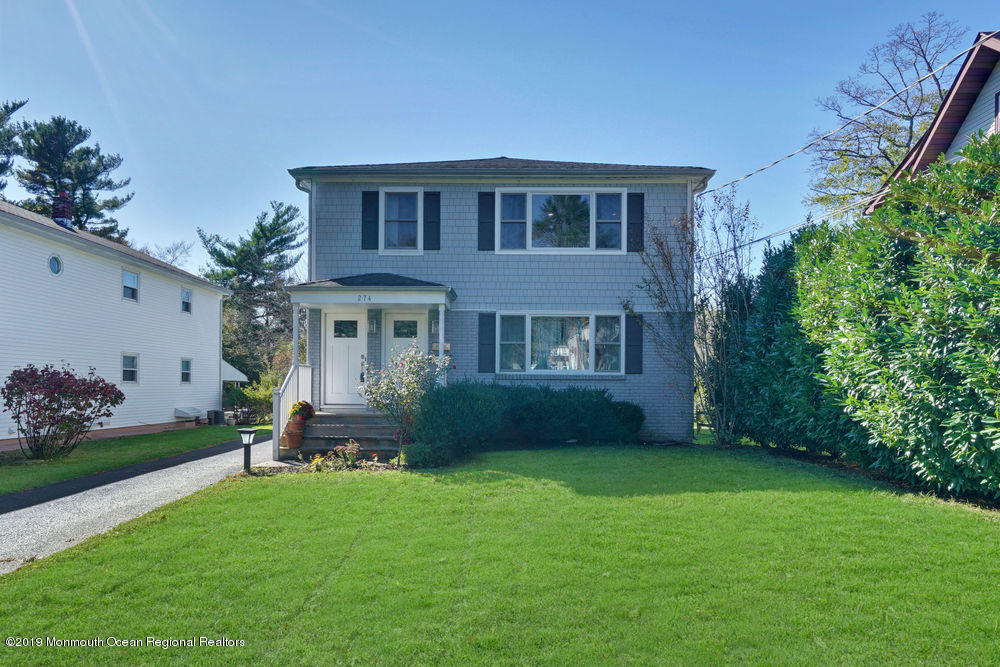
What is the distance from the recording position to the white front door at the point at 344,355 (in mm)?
12125

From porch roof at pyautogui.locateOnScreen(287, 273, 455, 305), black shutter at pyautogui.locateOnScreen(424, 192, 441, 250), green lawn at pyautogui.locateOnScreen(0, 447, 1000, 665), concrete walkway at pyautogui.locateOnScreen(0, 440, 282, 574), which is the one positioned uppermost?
black shutter at pyautogui.locateOnScreen(424, 192, 441, 250)

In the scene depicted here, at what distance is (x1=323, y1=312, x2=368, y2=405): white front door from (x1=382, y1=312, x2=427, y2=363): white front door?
44 cm

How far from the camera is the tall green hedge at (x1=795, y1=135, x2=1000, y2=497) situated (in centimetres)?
573

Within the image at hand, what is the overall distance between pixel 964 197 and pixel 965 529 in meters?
3.62

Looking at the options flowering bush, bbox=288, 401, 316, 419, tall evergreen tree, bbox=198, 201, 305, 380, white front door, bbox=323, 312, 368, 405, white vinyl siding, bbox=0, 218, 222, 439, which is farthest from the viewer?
tall evergreen tree, bbox=198, 201, 305, 380

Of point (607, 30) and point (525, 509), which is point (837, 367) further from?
point (607, 30)

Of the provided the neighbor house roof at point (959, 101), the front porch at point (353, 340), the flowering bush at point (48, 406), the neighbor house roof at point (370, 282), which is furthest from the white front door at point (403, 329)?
the neighbor house roof at point (959, 101)

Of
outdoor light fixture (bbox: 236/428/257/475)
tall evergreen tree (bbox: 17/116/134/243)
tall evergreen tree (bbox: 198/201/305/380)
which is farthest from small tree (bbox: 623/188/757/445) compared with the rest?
tall evergreen tree (bbox: 17/116/134/243)

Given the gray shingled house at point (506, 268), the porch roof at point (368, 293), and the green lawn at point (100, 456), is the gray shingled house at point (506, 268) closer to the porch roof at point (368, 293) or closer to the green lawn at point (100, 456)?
the porch roof at point (368, 293)

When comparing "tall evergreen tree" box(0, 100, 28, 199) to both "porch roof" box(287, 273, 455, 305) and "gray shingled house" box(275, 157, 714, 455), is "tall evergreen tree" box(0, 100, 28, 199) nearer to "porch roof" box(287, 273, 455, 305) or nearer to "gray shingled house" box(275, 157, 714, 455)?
"gray shingled house" box(275, 157, 714, 455)

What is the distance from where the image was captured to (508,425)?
11086 millimetres

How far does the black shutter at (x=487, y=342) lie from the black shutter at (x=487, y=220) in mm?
1512

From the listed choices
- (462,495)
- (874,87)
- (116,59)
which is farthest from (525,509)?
(874,87)

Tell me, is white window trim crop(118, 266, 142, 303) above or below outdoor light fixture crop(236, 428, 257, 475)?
above
